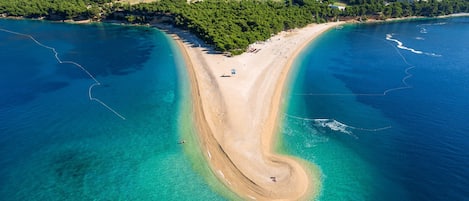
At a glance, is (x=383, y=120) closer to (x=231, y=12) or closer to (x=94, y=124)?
(x=94, y=124)

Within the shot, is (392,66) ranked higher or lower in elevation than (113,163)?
higher

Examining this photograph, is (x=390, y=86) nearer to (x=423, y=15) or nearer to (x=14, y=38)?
(x=423, y=15)

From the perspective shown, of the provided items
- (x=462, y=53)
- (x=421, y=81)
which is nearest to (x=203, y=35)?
(x=421, y=81)

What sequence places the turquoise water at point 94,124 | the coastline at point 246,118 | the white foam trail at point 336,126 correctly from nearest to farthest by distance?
the coastline at point 246,118, the turquoise water at point 94,124, the white foam trail at point 336,126

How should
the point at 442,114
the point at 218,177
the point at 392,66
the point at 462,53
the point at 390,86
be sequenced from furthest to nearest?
the point at 462,53 < the point at 392,66 < the point at 390,86 < the point at 442,114 < the point at 218,177

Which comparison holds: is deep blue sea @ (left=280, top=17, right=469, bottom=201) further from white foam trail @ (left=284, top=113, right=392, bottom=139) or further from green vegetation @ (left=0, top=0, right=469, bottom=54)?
green vegetation @ (left=0, top=0, right=469, bottom=54)

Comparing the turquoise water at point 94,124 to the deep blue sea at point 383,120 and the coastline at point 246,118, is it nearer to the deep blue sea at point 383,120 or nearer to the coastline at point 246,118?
the coastline at point 246,118

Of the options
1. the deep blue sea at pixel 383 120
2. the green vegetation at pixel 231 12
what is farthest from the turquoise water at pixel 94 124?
the green vegetation at pixel 231 12
